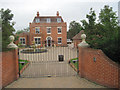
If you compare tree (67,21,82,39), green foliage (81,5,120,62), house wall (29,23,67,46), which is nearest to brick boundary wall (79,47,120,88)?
green foliage (81,5,120,62)

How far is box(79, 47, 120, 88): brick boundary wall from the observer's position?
14.1 feet

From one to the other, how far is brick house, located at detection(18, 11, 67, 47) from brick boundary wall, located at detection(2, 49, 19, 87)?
72.6 feet

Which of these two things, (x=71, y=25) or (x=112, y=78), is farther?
(x=71, y=25)

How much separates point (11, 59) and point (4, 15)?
190 inches

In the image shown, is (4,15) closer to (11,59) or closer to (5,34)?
(5,34)

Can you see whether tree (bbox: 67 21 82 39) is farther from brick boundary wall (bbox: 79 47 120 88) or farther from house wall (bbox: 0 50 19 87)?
house wall (bbox: 0 50 19 87)

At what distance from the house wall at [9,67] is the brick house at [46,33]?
872 inches

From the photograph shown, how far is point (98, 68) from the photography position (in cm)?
481

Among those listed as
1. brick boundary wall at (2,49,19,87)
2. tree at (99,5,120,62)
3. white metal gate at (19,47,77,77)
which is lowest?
white metal gate at (19,47,77,77)

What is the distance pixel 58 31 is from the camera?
28.9 meters

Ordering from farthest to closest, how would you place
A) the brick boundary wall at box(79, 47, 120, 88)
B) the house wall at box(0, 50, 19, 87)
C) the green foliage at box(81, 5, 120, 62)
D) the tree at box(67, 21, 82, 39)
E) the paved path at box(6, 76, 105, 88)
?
1. the tree at box(67, 21, 82, 39)
2. the green foliage at box(81, 5, 120, 62)
3. the paved path at box(6, 76, 105, 88)
4. the house wall at box(0, 50, 19, 87)
5. the brick boundary wall at box(79, 47, 120, 88)

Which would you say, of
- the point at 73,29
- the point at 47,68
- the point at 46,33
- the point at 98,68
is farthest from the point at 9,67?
the point at 73,29

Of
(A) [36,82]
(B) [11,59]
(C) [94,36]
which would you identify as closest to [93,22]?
(C) [94,36]

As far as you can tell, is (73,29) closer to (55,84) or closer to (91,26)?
(91,26)
